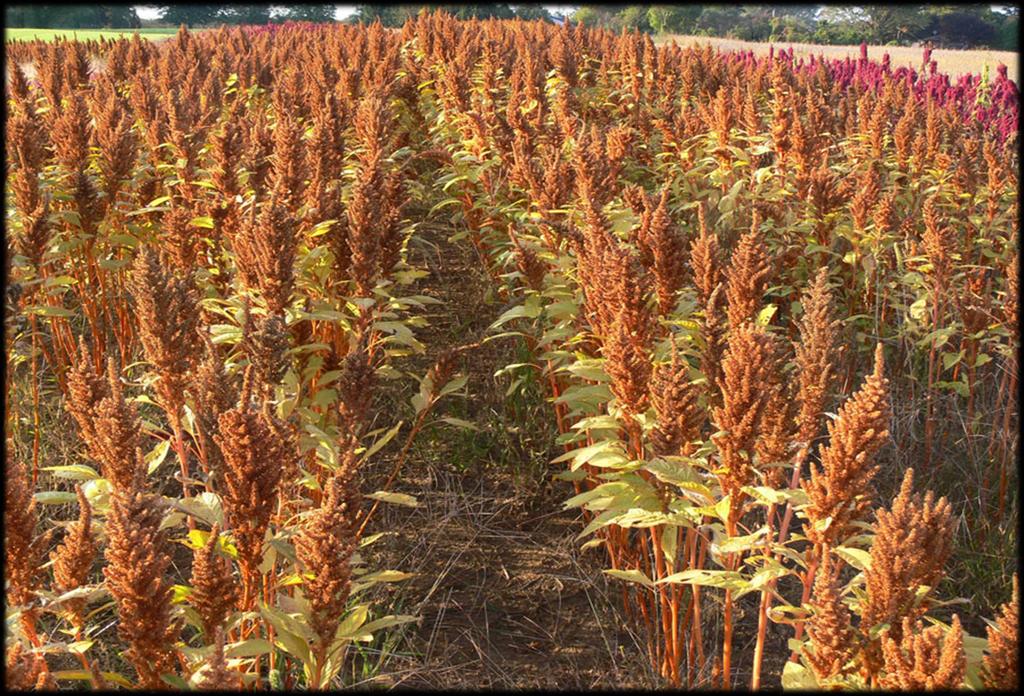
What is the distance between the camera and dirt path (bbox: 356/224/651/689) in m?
3.01

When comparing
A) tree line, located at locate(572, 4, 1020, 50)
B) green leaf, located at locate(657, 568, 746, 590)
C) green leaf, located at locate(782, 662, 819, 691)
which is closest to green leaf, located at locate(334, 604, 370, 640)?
green leaf, located at locate(657, 568, 746, 590)

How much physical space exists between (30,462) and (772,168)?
14.1 feet

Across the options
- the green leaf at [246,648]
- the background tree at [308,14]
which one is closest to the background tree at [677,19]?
the background tree at [308,14]

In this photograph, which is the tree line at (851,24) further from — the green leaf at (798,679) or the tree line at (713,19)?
the green leaf at (798,679)

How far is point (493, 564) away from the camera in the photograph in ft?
11.8

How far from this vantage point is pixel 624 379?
2.40m

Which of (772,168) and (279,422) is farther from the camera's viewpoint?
(772,168)

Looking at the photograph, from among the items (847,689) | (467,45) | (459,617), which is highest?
(467,45)

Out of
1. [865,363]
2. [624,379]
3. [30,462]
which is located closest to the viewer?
[624,379]

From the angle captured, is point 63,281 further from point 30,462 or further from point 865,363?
point 865,363

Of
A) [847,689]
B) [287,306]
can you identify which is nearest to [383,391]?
[287,306]

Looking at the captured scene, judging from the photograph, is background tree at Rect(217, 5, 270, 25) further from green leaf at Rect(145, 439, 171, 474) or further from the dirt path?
green leaf at Rect(145, 439, 171, 474)

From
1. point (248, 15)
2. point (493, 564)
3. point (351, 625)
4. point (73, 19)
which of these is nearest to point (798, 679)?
point (351, 625)

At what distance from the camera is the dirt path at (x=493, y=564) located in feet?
9.87
